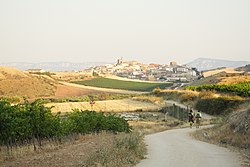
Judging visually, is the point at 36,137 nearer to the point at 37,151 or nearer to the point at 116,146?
the point at 37,151

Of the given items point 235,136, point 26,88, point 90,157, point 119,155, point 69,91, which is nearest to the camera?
point 90,157

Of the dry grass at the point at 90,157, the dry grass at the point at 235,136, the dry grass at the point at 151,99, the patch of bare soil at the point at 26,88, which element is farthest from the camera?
the patch of bare soil at the point at 26,88

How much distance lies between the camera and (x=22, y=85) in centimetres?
8750

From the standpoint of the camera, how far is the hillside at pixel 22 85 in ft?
267

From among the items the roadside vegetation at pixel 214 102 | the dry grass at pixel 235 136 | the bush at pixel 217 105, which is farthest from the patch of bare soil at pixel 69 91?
the dry grass at pixel 235 136

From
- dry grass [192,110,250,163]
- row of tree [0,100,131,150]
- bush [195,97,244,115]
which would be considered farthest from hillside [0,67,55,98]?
dry grass [192,110,250,163]


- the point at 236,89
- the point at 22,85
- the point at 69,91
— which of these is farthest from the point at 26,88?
the point at 236,89

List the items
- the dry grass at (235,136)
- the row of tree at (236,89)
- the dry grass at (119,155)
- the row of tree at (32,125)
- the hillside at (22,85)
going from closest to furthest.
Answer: the dry grass at (119,155), the row of tree at (32,125), the dry grass at (235,136), the row of tree at (236,89), the hillside at (22,85)

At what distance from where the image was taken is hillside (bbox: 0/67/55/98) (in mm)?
81425

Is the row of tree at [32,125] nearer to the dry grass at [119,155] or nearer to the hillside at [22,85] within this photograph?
the dry grass at [119,155]

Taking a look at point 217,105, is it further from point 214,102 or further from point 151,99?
point 151,99

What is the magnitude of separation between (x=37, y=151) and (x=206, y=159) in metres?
7.88

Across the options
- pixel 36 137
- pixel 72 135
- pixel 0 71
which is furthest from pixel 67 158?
pixel 0 71

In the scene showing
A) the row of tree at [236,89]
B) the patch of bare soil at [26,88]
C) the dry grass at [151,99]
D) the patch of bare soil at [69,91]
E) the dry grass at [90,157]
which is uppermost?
the dry grass at [90,157]
